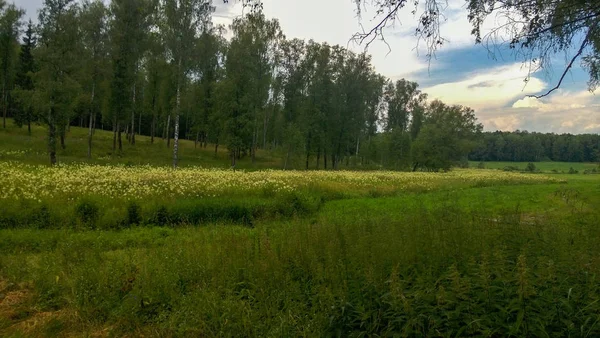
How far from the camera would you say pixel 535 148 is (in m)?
112

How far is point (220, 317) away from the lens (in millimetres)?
4543

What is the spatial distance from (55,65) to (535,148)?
406 ft

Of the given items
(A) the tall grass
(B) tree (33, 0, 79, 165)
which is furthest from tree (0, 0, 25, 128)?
(A) the tall grass

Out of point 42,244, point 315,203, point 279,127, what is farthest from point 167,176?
point 279,127

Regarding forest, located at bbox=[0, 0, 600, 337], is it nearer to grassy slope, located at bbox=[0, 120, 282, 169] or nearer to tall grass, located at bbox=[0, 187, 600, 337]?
tall grass, located at bbox=[0, 187, 600, 337]

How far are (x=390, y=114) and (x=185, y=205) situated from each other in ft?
230

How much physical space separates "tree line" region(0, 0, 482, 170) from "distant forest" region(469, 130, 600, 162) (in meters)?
60.2

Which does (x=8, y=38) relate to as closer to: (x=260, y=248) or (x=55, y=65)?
(x=55, y=65)

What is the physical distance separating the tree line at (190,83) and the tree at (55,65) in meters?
0.07

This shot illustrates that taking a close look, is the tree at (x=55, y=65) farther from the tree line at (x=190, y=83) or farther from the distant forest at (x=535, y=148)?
the distant forest at (x=535, y=148)

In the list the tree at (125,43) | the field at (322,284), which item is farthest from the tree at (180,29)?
the field at (322,284)

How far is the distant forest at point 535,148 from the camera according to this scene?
10594cm

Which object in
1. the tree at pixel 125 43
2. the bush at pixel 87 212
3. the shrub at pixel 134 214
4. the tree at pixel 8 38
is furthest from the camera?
the tree at pixel 8 38

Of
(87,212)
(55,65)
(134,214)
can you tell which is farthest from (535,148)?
(87,212)
